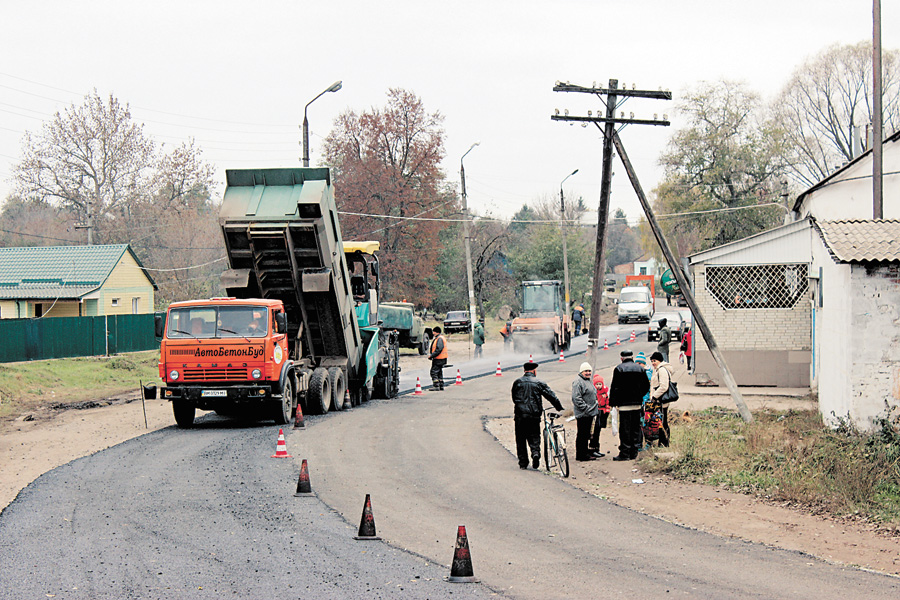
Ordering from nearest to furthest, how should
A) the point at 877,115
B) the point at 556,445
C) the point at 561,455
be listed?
the point at 561,455 < the point at 556,445 < the point at 877,115

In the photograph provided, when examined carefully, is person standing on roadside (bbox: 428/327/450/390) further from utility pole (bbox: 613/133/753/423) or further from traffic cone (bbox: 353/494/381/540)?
traffic cone (bbox: 353/494/381/540)

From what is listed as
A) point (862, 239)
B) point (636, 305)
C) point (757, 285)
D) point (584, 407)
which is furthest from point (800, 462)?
point (636, 305)

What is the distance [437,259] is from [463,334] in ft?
25.7

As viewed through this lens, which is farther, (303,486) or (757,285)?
(757,285)

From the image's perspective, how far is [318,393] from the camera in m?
19.0

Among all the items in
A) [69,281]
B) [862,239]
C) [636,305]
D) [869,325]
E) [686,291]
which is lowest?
[636,305]

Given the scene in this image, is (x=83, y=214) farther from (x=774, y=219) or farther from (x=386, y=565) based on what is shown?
(x=386, y=565)

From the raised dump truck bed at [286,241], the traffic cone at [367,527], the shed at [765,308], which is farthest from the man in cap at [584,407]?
the shed at [765,308]

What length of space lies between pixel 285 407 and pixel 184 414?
197cm

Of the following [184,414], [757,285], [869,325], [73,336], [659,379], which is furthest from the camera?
[73,336]

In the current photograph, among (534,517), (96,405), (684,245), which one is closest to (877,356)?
(534,517)

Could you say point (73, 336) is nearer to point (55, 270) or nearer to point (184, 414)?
point (55, 270)

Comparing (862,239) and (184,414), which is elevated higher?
(862,239)

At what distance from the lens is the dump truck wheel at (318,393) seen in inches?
749
